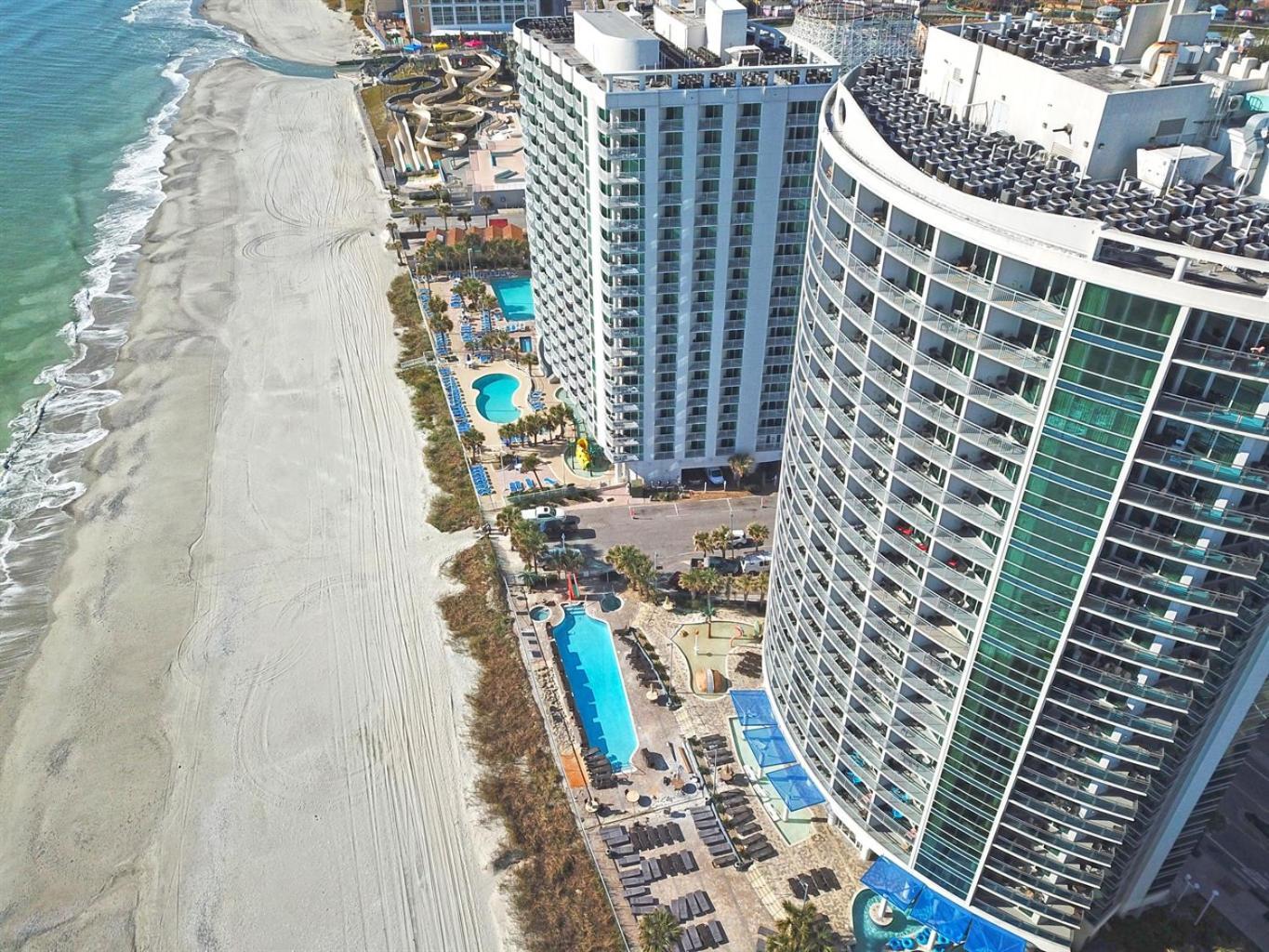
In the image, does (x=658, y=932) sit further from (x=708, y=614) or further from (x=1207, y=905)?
(x=1207, y=905)

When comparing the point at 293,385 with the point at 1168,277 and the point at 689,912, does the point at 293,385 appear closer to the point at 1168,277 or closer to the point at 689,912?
the point at 689,912

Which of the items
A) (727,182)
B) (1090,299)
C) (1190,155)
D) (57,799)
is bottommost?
(57,799)

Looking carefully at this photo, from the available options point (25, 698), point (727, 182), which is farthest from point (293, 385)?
point (727, 182)

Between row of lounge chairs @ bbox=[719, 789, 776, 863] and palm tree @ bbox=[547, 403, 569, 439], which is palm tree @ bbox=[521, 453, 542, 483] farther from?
row of lounge chairs @ bbox=[719, 789, 776, 863]

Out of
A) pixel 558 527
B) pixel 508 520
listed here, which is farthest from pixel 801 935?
pixel 508 520

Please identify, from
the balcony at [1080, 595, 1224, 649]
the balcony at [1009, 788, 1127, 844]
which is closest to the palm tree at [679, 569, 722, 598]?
the balcony at [1009, 788, 1127, 844]

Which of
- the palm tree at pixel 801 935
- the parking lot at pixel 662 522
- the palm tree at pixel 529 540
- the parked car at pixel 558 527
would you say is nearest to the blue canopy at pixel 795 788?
the palm tree at pixel 801 935

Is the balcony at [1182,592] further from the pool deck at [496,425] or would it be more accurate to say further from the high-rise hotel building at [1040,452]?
the pool deck at [496,425]
